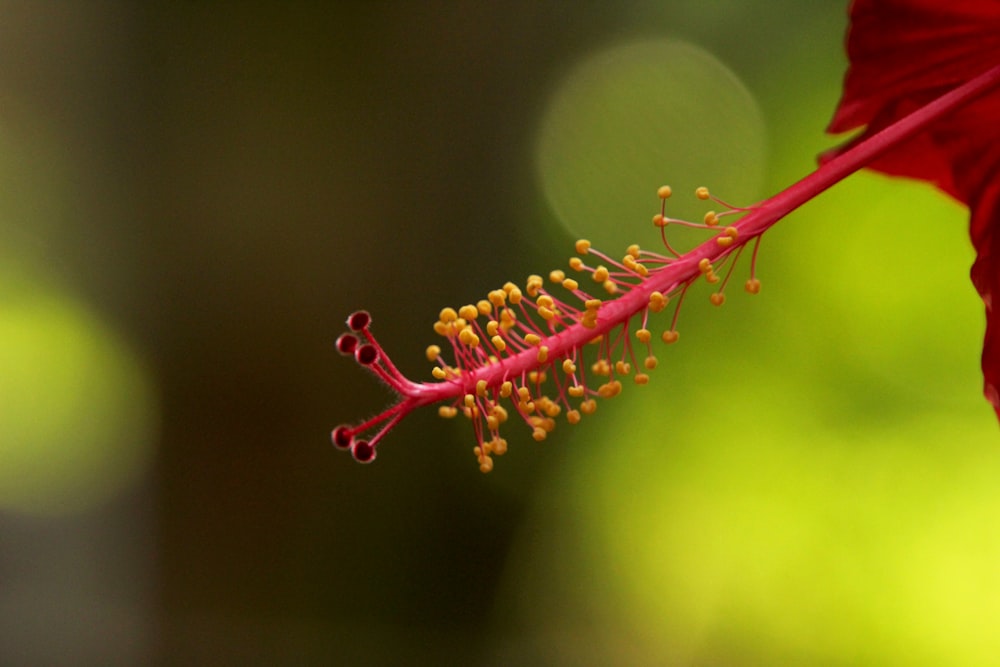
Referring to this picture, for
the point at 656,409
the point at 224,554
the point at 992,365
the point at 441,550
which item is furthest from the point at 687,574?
the point at 992,365

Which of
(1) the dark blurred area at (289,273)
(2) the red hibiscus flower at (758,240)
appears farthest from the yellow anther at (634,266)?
(1) the dark blurred area at (289,273)

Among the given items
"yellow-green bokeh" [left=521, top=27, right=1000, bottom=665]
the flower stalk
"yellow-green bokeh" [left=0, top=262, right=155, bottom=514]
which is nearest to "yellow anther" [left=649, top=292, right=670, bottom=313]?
the flower stalk

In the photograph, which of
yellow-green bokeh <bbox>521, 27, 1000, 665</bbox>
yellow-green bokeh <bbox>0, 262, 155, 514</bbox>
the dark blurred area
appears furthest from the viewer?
the dark blurred area

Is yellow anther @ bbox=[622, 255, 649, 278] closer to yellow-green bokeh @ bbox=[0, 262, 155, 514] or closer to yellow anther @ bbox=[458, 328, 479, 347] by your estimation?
yellow anther @ bbox=[458, 328, 479, 347]

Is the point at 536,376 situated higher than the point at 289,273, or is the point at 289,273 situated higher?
the point at 289,273

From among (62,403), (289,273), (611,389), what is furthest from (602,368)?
(62,403)

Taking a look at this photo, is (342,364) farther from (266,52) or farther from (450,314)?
(450,314)

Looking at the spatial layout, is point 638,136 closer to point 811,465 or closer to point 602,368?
point 811,465

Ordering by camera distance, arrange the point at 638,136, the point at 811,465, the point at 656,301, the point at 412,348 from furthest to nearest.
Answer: the point at 412,348, the point at 638,136, the point at 811,465, the point at 656,301
